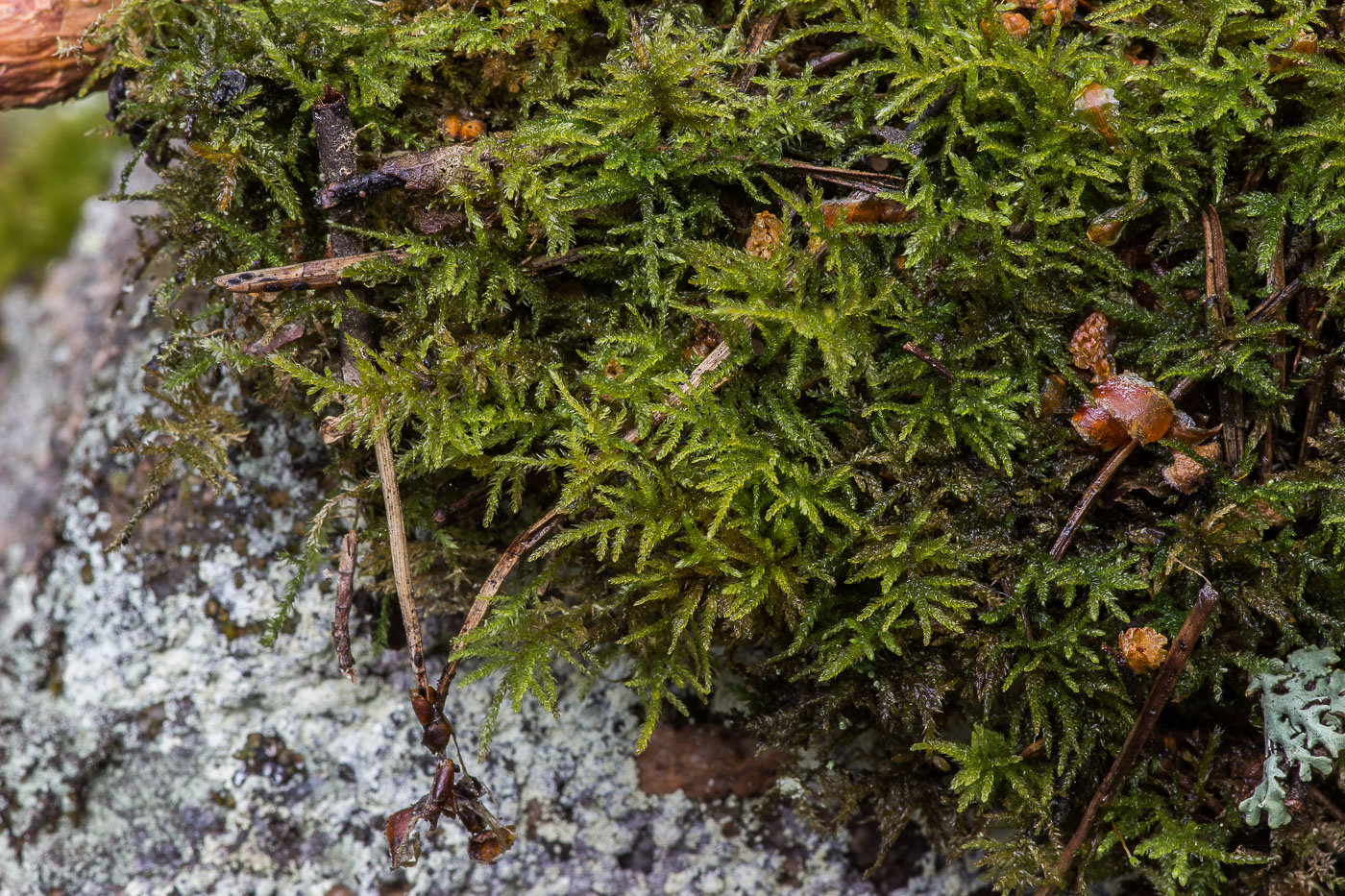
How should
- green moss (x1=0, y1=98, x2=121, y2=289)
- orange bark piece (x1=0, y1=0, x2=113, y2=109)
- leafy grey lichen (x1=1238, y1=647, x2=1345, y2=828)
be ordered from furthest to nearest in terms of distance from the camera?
green moss (x1=0, y1=98, x2=121, y2=289)
orange bark piece (x1=0, y1=0, x2=113, y2=109)
leafy grey lichen (x1=1238, y1=647, x2=1345, y2=828)

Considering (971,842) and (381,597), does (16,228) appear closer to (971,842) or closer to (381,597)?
(381,597)

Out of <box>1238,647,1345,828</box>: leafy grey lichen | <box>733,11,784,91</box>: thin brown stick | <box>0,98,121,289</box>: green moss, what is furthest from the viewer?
<box>0,98,121,289</box>: green moss

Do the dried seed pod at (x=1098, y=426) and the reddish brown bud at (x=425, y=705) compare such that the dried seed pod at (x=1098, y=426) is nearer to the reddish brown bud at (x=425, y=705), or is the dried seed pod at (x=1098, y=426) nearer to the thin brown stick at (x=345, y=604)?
the reddish brown bud at (x=425, y=705)

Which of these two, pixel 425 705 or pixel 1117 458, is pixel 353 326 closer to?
pixel 425 705

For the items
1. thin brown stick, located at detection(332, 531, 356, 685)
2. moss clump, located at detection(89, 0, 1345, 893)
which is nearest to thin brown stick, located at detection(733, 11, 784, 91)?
moss clump, located at detection(89, 0, 1345, 893)

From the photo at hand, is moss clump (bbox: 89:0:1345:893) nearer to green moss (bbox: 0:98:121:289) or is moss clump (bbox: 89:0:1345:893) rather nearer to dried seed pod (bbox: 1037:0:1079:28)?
dried seed pod (bbox: 1037:0:1079:28)

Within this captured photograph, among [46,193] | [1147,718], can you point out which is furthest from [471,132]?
[46,193]
